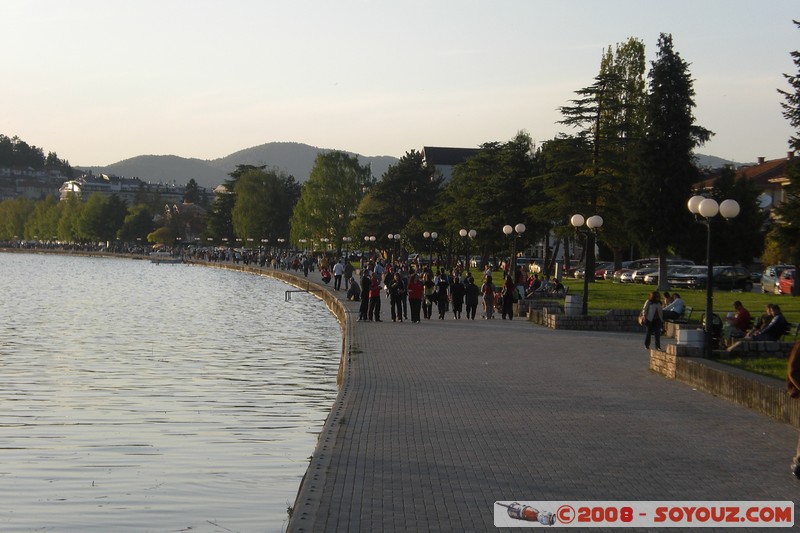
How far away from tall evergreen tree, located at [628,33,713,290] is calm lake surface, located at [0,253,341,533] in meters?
23.2

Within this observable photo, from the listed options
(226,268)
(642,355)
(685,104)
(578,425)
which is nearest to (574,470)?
(578,425)

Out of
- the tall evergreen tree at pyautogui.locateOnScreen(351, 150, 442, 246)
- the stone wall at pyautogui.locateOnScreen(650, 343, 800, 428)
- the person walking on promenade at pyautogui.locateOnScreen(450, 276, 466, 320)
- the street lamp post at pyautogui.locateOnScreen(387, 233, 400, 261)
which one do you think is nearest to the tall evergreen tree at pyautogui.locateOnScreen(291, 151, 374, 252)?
the tall evergreen tree at pyautogui.locateOnScreen(351, 150, 442, 246)

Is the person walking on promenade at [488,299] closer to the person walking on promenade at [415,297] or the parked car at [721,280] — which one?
the person walking on promenade at [415,297]

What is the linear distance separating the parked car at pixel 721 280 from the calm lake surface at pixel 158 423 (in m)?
22.9

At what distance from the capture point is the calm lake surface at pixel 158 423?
1077 cm

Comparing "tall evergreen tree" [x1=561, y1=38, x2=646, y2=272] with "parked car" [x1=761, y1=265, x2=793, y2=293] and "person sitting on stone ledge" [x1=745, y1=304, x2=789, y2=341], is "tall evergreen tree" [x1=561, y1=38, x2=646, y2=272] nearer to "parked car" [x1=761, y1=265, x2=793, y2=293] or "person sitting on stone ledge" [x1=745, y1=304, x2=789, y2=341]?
"parked car" [x1=761, y1=265, x2=793, y2=293]

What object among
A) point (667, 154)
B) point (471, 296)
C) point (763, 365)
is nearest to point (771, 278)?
point (667, 154)

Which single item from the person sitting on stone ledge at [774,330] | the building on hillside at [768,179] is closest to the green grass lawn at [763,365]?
the person sitting on stone ledge at [774,330]

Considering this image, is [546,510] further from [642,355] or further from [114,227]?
[114,227]

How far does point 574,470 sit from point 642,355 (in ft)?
40.6

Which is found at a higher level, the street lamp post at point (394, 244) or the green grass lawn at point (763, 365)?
the street lamp post at point (394, 244)

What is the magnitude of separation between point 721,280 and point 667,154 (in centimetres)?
636

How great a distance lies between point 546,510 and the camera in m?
8.81

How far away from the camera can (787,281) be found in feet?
152
